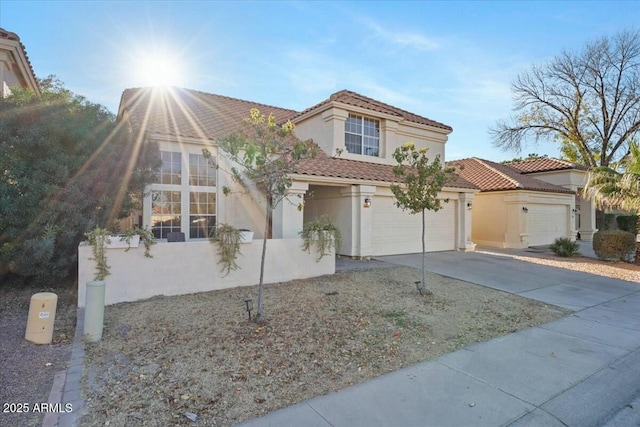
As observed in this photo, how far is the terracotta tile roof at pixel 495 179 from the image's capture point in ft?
60.4

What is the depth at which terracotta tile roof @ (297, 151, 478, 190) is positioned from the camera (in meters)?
11.8

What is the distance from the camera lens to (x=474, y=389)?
3.96 metres

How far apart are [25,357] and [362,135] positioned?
41.6 feet

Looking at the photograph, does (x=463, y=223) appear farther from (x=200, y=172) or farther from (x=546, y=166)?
(x=546, y=166)

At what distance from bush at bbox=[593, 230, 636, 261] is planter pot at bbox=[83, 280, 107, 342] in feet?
57.6

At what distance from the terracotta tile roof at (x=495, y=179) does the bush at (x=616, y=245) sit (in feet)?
14.8

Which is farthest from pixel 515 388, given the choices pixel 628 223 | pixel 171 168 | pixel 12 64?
pixel 628 223

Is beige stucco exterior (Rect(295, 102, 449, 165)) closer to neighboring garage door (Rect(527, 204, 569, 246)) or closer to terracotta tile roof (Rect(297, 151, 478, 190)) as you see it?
terracotta tile roof (Rect(297, 151, 478, 190))

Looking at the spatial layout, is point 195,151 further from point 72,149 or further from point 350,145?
point 350,145

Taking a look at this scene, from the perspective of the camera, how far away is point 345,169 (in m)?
12.9

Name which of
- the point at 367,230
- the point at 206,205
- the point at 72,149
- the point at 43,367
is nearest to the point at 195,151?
the point at 206,205

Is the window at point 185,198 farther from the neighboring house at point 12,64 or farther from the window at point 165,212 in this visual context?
the neighboring house at point 12,64

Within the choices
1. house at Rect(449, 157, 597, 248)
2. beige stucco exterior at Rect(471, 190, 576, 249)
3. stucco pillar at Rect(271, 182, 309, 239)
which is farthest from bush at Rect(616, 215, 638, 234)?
stucco pillar at Rect(271, 182, 309, 239)

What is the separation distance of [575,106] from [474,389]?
30669mm
